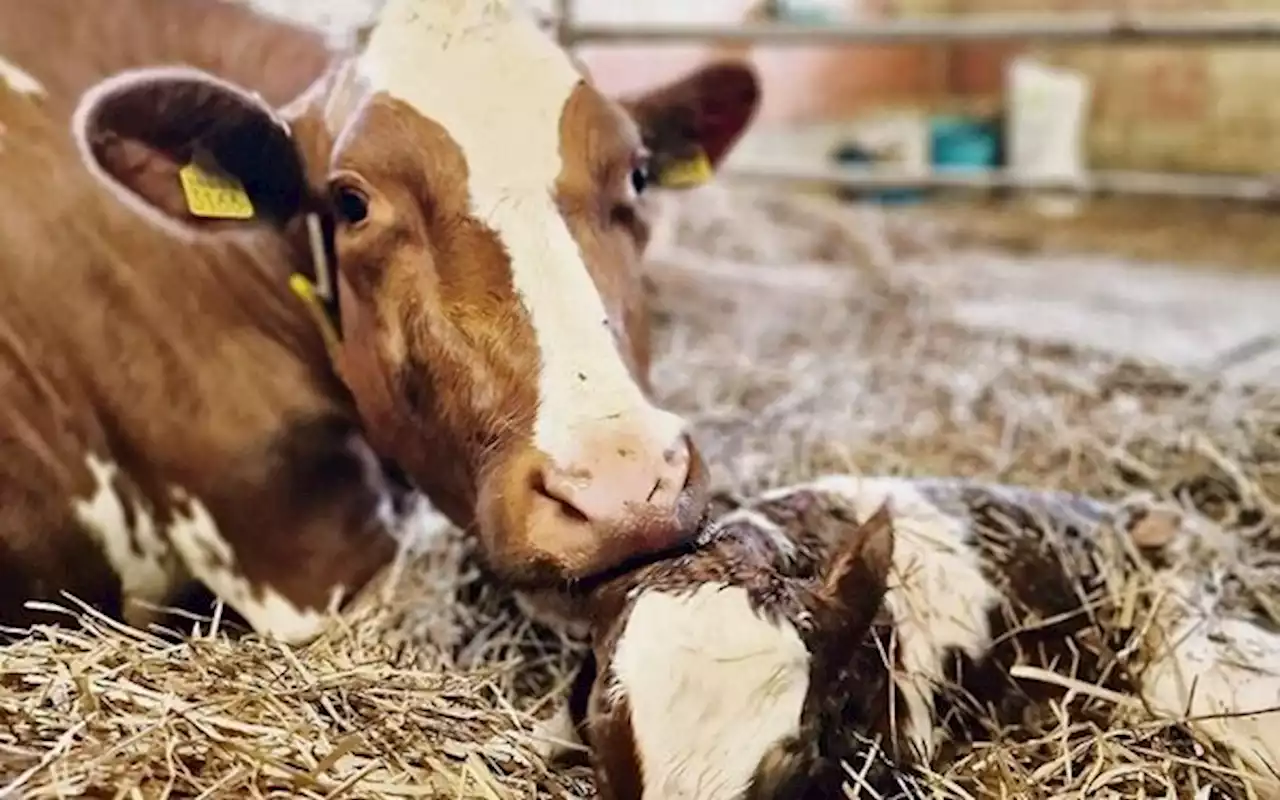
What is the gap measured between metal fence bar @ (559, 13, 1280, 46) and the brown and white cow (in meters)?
2.36

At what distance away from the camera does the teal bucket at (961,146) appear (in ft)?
27.9

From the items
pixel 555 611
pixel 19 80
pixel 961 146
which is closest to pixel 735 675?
pixel 555 611

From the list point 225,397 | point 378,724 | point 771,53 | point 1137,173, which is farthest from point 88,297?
point 1137,173

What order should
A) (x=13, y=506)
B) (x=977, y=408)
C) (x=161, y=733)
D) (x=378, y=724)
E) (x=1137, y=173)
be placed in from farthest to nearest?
(x=1137, y=173), (x=977, y=408), (x=13, y=506), (x=378, y=724), (x=161, y=733)

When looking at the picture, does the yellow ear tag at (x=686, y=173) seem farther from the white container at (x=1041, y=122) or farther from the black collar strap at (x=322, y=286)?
the white container at (x=1041, y=122)

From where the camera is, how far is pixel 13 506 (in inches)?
102

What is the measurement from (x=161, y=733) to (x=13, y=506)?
846 mm

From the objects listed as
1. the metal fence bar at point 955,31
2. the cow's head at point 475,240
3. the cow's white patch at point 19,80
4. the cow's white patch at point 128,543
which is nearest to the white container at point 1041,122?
the metal fence bar at point 955,31

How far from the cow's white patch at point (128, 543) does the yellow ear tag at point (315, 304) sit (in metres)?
0.41

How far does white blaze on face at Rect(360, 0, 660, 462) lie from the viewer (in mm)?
2244

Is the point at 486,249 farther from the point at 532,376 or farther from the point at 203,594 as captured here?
the point at 203,594

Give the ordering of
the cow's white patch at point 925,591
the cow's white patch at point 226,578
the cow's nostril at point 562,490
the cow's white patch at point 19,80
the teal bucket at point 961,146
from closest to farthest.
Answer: the cow's nostril at point 562,490
the cow's white patch at point 925,591
the cow's white patch at point 226,578
the cow's white patch at point 19,80
the teal bucket at point 961,146

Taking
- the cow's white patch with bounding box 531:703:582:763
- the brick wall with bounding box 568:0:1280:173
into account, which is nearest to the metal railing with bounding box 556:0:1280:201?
the brick wall with bounding box 568:0:1280:173

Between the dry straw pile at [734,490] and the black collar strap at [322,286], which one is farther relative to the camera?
the black collar strap at [322,286]
